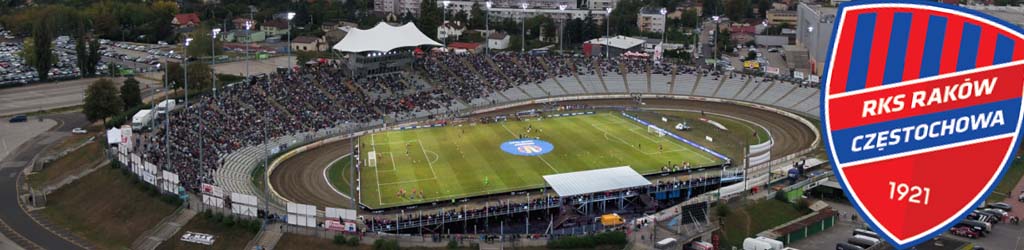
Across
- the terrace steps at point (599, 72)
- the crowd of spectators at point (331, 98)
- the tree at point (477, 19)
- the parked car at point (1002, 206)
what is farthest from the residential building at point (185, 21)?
the parked car at point (1002, 206)

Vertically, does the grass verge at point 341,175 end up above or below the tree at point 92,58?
below

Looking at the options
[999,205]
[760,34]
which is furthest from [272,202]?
[760,34]

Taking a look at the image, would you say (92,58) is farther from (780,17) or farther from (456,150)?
(780,17)

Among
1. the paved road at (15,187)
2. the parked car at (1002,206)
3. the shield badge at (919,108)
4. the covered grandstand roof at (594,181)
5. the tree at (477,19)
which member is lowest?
the paved road at (15,187)

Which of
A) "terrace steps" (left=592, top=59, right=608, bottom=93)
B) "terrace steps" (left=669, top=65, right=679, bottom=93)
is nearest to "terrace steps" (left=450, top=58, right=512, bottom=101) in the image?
"terrace steps" (left=592, top=59, right=608, bottom=93)

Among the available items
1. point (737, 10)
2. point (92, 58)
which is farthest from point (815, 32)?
point (92, 58)

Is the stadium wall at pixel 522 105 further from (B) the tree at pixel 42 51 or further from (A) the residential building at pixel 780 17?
(A) the residential building at pixel 780 17

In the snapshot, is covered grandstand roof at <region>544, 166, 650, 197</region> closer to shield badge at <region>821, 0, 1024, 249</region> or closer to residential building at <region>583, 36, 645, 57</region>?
shield badge at <region>821, 0, 1024, 249</region>
